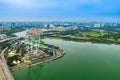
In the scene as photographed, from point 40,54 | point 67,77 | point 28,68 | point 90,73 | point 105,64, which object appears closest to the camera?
point 67,77

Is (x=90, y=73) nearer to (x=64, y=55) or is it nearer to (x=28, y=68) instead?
(x=28, y=68)

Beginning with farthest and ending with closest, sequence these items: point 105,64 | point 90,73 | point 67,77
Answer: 1. point 105,64
2. point 90,73
3. point 67,77

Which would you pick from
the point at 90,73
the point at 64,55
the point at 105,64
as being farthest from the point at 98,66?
the point at 64,55

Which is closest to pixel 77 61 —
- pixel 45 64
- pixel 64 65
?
pixel 64 65

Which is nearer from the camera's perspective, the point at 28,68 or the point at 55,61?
the point at 28,68

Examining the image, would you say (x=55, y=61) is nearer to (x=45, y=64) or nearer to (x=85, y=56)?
(x=45, y=64)

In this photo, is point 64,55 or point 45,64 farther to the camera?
point 64,55

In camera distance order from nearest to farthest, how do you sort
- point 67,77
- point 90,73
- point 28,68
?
point 67,77 < point 90,73 < point 28,68

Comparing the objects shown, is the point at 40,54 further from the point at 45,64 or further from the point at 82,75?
the point at 82,75
